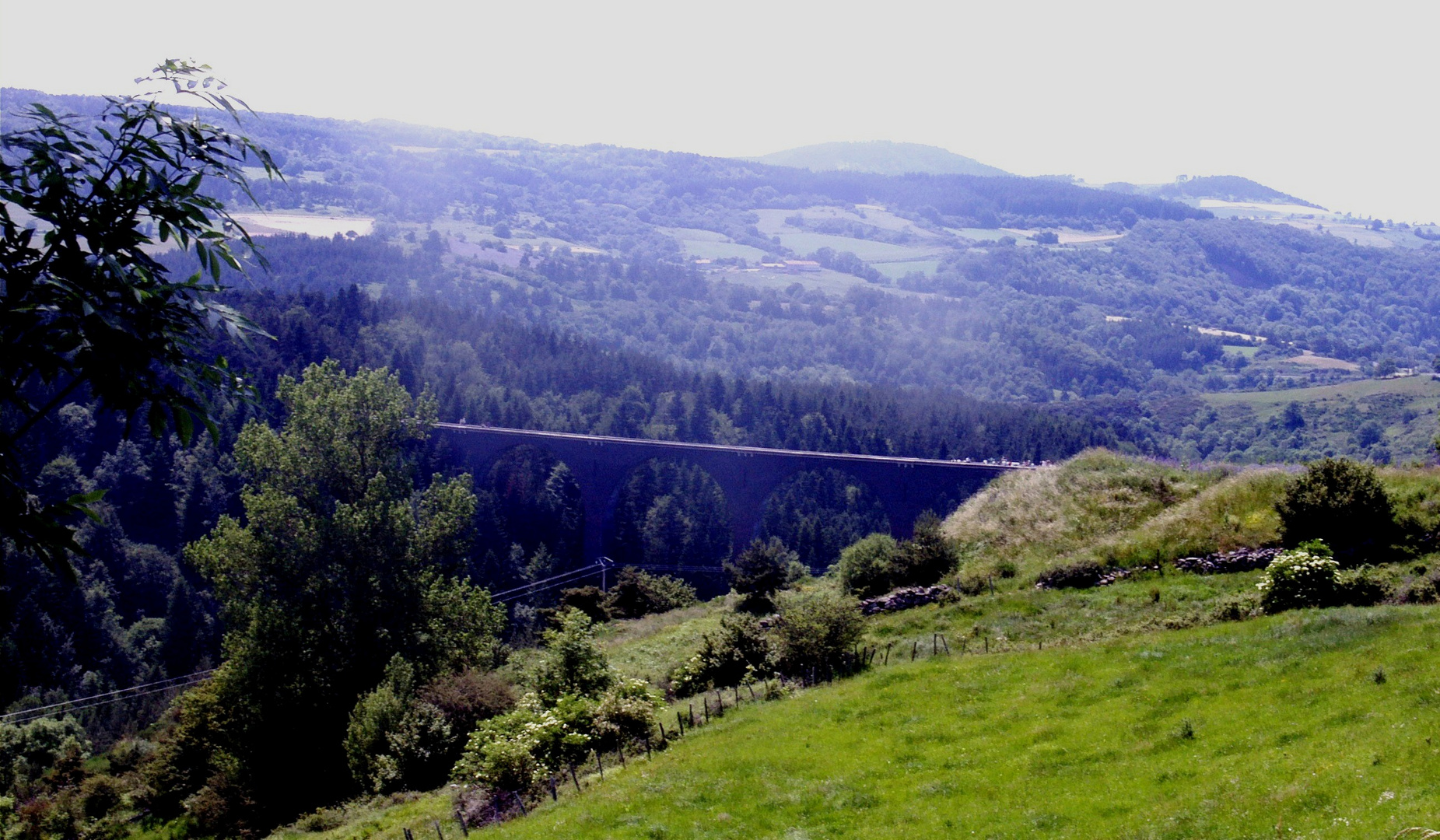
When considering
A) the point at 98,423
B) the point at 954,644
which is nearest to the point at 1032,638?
the point at 954,644

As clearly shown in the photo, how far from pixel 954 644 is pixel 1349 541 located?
28.5ft

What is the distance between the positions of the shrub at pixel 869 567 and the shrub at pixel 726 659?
5.78m

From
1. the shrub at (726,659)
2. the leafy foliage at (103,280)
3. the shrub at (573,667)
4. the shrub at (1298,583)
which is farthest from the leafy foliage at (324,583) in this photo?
the leafy foliage at (103,280)

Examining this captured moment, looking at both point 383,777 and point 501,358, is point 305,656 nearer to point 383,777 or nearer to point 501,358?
point 383,777

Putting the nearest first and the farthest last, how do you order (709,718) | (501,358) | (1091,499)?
1. (709,718)
2. (1091,499)
3. (501,358)

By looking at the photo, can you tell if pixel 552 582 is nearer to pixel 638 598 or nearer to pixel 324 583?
pixel 638 598

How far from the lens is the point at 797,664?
21.2 metres

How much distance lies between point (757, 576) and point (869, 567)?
5.81 m

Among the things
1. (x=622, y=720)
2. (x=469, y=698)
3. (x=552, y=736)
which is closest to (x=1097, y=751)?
(x=622, y=720)

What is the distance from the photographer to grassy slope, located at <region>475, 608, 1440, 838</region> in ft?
33.5

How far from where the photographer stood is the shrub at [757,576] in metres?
32.9

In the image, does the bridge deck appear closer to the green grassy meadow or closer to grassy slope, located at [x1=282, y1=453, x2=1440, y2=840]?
grassy slope, located at [x1=282, y1=453, x2=1440, y2=840]

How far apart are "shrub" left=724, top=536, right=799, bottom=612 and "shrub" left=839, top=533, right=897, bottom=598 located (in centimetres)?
332

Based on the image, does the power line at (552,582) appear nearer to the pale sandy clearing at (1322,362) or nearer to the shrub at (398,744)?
the shrub at (398,744)
